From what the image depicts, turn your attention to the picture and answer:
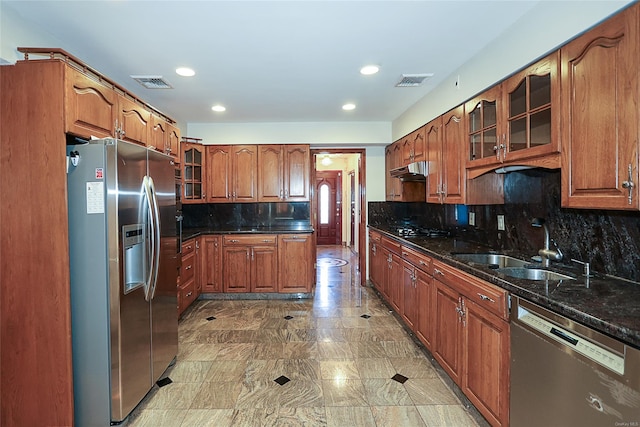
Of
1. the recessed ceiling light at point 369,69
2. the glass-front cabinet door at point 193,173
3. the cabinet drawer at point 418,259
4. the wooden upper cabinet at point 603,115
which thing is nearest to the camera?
the wooden upper cabinet at point 603,115

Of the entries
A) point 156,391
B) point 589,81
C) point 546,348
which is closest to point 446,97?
point 589,81

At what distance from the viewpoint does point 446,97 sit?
3064 mm

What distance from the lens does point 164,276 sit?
8.07 feet

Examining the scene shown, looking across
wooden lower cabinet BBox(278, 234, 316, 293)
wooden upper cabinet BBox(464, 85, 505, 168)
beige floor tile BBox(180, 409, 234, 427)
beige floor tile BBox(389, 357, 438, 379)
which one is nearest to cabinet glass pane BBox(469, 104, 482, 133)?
wooden upper cabinet BBox(464, 85, 505, 168)

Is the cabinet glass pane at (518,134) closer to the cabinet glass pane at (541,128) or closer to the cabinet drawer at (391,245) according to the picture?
the cabinet glass pane at (541,128)

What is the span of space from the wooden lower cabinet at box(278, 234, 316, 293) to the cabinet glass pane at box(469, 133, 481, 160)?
2.48 meters

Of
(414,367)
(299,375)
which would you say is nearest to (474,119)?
(414,367)

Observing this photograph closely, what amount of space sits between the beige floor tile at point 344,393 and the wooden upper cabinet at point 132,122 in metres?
2.30

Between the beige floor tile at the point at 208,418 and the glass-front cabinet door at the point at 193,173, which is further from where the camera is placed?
the glass-front cabinet door at the point at 193,173

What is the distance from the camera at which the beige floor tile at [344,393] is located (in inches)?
87.1

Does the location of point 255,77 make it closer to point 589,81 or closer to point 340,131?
point 340,131

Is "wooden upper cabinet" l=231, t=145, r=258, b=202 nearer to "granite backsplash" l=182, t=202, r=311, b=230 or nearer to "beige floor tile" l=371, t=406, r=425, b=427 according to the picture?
"granite backsplash" l=182, t=202, r=311, b=230

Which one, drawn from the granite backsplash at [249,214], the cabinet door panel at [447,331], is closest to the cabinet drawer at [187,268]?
the granite backsplash at [249,214]

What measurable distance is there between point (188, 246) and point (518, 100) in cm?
354
